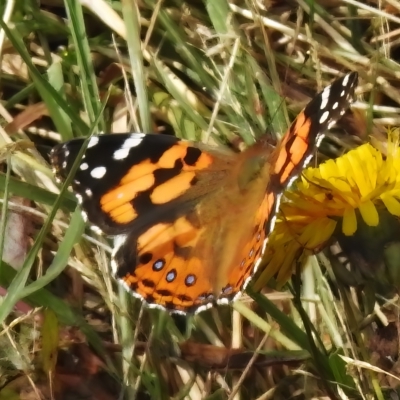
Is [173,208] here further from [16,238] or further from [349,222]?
[16,238]

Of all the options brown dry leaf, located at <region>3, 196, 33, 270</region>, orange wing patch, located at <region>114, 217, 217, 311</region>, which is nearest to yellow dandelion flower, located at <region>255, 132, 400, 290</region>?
orange wing patch, located at <region>114, 217, 217, 311</region>

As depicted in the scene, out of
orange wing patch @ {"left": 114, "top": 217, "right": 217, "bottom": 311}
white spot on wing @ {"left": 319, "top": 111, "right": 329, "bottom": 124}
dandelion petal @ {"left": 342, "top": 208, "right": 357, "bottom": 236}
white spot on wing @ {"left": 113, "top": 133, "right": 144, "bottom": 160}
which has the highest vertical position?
white spot on wing @ {"left": 319, "top": 111, "right": 329, "bottom": 124}

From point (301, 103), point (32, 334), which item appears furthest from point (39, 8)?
point (32, 334)

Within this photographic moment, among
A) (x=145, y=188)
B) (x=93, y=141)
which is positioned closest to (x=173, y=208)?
(x=145, y=188)

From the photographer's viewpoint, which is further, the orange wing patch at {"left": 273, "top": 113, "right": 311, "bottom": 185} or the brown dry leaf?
the brown dry leaf

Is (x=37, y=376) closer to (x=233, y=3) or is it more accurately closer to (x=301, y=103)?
(x=301, y=103)

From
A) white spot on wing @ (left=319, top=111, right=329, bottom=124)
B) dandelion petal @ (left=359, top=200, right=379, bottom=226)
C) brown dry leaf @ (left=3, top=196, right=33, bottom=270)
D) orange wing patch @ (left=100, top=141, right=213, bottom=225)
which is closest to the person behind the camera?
white spot on wing @ (left=319, top=111, right=329, bottom=124)

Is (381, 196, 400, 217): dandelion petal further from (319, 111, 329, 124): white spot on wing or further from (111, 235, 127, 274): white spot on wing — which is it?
(111, 235, 127, 274): white spot on wing

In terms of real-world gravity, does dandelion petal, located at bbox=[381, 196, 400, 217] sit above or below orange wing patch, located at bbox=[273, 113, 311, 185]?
below
